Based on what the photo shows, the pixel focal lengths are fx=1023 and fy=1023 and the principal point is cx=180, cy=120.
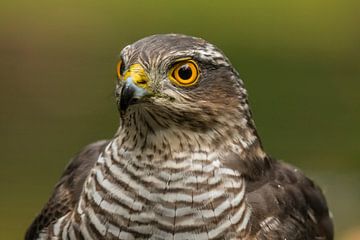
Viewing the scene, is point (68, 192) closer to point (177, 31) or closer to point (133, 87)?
point (133, 87)

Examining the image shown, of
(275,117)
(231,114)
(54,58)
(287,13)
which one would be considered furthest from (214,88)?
(287,13)

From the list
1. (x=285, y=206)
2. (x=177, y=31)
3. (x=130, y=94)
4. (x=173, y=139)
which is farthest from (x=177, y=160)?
(x=177, y=31)

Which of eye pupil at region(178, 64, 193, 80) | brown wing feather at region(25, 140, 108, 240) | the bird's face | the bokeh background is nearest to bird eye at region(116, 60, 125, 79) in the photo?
the bird's face

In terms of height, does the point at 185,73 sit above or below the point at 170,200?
above

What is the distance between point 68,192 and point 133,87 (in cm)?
108

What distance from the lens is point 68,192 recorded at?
5.43m

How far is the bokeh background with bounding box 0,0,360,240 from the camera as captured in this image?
411 inches

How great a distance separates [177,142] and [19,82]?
27.4ft

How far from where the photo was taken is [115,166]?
16.3 ft

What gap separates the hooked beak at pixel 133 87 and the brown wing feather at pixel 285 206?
2.71 feet

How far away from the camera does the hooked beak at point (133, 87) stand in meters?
4.56

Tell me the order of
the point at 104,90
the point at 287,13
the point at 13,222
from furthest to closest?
the point at 287,13
the point at 104,90
the point at 13,222

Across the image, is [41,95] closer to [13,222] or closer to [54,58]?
[54,58]

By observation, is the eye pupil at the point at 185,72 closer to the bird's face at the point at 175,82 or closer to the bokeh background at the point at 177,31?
the bird's face at the point at 175,82
